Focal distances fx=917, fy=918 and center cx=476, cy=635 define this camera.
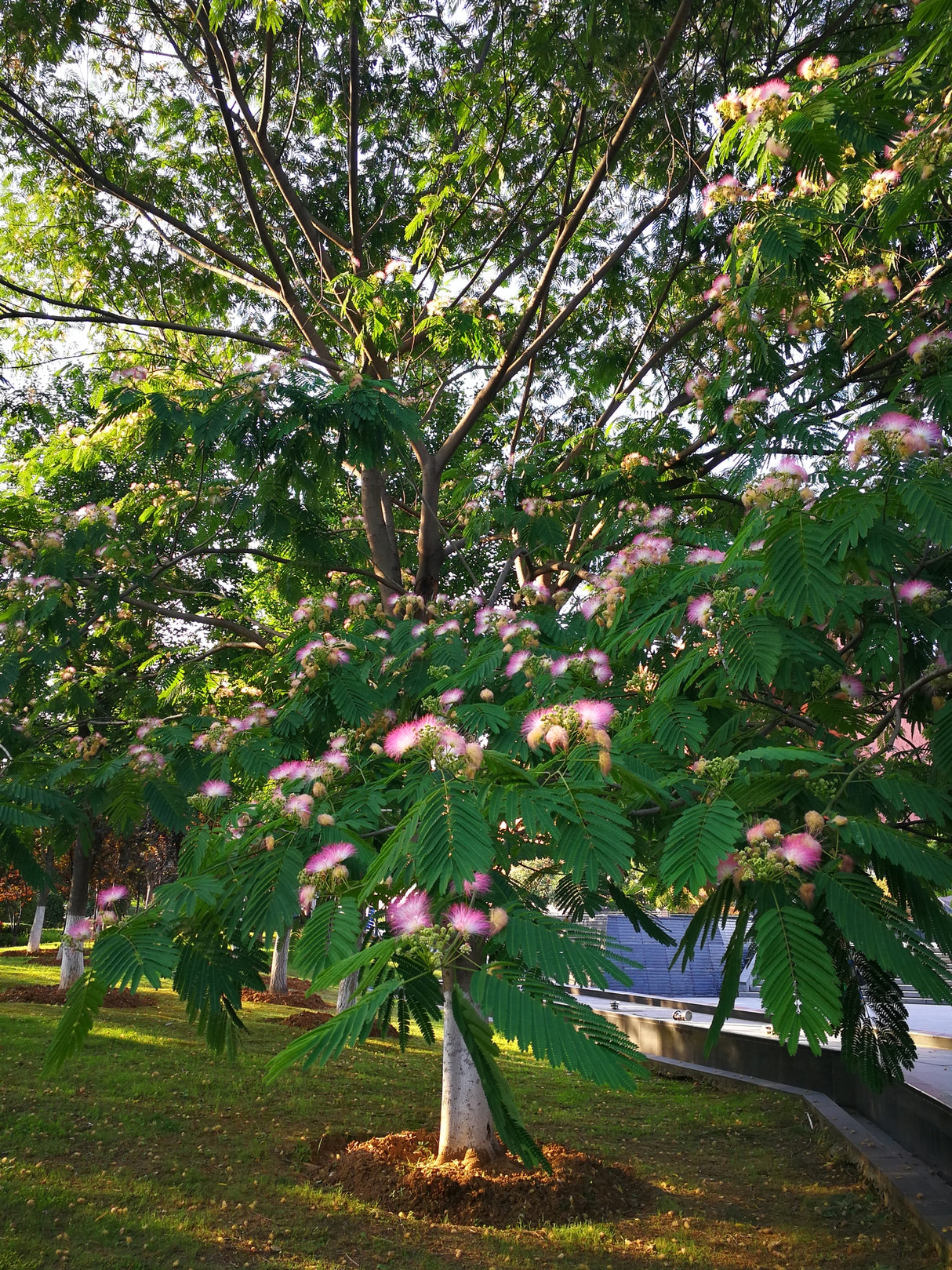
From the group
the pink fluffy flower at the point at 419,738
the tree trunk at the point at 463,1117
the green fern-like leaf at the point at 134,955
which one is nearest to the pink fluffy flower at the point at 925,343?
the pink fluffy flower at the point at 419,738

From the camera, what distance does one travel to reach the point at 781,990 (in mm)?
1811

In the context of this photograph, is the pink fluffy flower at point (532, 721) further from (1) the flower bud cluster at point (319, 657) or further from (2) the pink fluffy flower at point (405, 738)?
(1) the flower bud cluster at point (319, 657)

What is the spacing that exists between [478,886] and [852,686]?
7.40ft

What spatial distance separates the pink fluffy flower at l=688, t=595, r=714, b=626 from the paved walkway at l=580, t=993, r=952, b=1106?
1.40 meters

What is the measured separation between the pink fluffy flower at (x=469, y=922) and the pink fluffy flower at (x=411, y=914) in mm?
58

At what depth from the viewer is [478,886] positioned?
5.79 ft

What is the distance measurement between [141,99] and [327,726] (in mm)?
7325

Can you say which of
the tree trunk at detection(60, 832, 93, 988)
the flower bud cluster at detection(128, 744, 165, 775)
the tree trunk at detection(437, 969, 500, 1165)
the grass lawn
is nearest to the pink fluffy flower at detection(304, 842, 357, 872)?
the grass lawn

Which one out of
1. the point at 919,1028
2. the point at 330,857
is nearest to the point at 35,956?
the point at 919,1028

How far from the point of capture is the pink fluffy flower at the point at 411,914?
1.74 metres

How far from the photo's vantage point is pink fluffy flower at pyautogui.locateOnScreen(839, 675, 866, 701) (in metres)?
3.48

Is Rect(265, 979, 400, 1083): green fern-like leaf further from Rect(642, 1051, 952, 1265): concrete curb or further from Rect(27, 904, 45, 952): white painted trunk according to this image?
Rect(27, 904, 45, 952): white painted trunk

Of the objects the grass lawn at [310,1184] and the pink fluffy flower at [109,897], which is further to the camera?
the grass lawn at [310,1184]

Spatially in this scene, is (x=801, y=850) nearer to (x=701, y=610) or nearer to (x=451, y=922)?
(x=451, y=922)
